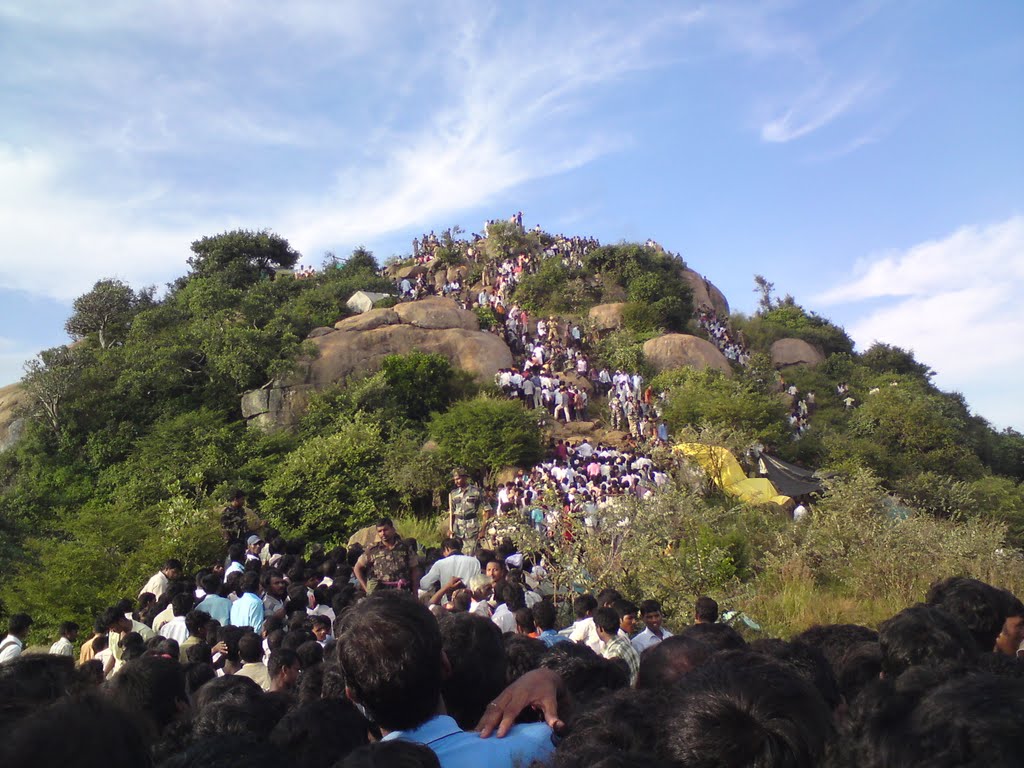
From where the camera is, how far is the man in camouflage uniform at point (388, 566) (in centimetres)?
725

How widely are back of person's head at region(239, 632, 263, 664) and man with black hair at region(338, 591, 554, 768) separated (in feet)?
10.7

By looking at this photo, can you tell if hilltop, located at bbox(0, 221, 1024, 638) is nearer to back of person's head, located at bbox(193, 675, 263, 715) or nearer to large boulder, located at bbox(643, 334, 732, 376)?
large boulder, located at bbox(643, 334, 732, 376)

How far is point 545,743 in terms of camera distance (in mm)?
2447

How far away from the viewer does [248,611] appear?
262 inches

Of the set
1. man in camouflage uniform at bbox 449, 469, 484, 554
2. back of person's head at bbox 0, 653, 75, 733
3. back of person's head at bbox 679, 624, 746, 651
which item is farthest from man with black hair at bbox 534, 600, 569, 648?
man in camouflage uniform at bbox 449, 469, 484, 554

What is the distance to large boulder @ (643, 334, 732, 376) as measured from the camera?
29.5 metres

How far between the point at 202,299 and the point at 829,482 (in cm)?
2084

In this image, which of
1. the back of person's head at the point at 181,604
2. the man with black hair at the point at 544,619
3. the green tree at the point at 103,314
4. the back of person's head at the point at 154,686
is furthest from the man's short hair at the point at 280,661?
the green tree at the point at 103,314

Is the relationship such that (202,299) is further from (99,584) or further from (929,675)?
(929,675)

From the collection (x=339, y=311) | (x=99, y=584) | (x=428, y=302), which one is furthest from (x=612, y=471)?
(x=339, y=311)

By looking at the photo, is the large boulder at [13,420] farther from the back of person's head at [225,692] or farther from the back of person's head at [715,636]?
the back of person's head at [715,636]

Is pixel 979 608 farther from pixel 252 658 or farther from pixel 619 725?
pixel 252 658

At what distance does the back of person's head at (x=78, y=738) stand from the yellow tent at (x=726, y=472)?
16190 mm

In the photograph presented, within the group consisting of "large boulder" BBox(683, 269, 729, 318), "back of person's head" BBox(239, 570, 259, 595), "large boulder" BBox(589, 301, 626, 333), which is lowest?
"back of person's head" BBox(239, 570, 259, 595)
